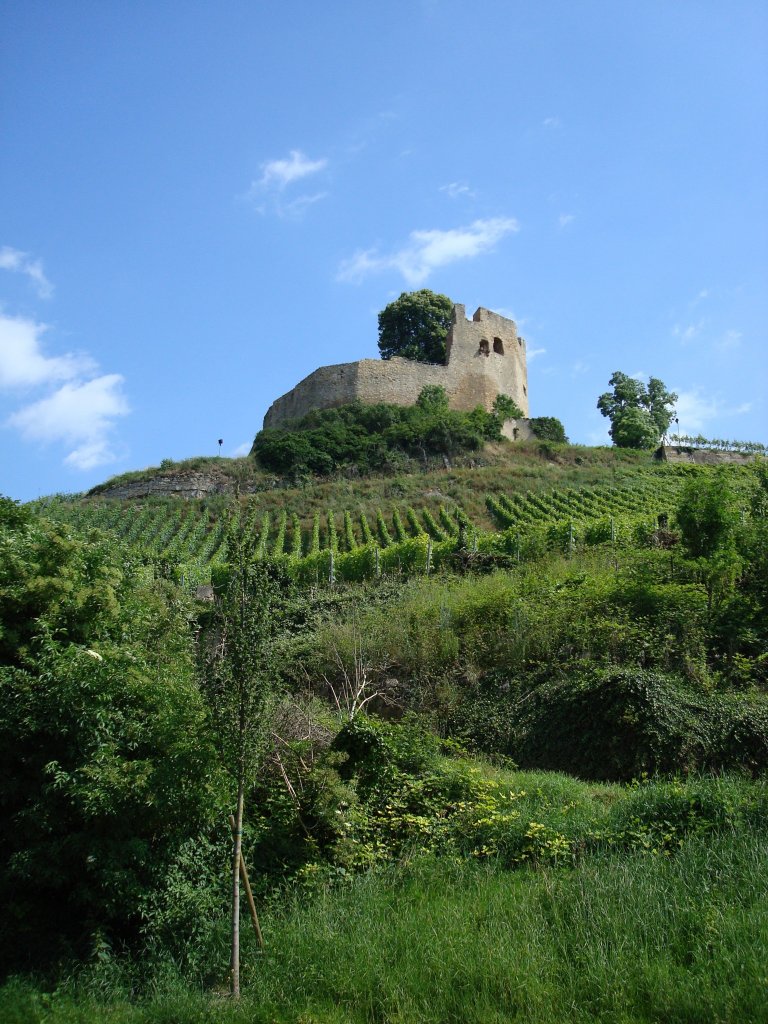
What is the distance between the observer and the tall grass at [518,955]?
592cm

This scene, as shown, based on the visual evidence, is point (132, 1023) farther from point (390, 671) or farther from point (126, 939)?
point (390, 671)

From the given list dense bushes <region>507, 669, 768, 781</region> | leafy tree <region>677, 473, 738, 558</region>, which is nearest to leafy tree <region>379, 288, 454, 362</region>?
leafy tree <region>677, 473, 738, 558</region>

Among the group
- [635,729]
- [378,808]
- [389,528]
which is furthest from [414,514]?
[378,808]

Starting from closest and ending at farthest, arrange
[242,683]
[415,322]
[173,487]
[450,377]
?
1. [242,683]
2. [173,487]
3. [450,377]
4. [415,322]

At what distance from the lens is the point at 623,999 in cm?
588

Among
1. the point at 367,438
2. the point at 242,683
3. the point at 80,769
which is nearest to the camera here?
the point at 80,769

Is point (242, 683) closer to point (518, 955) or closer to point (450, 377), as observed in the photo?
point (518, 955)

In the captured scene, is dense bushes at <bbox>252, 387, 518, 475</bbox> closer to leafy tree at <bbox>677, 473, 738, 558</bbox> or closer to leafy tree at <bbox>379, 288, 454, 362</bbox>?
leafy tree at <bbox>379, 288, 454, 362</bbox>

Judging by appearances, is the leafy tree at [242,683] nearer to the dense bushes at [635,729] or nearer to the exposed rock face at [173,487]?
the dense bushes at [635,729]

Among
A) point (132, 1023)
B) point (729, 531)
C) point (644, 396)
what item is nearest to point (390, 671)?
point (729, 531)

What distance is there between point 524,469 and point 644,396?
17365 mm

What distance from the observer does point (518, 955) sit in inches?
254

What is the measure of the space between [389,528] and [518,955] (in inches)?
811

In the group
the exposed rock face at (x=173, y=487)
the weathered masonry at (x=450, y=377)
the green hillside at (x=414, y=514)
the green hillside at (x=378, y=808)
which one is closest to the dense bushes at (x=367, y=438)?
the green hillside at (x=414, y=514)
